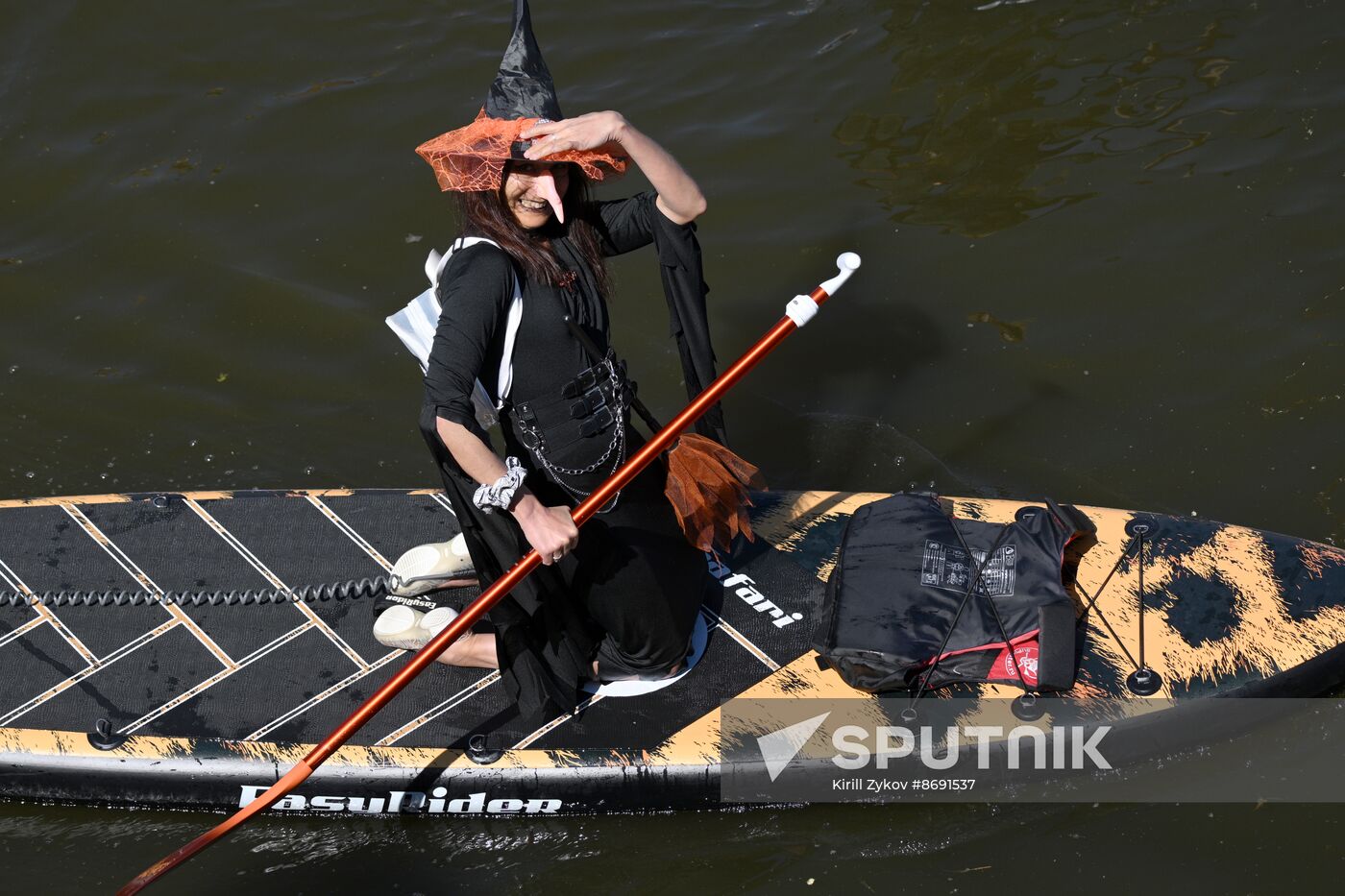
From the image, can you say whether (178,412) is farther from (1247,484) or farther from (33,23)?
(1247,484)

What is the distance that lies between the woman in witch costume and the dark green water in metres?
0.73

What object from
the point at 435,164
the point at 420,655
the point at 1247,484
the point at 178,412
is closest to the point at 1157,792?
the point at 1247,484

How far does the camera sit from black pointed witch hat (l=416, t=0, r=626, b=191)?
338 cm

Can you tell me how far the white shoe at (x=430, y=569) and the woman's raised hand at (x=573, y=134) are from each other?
1.82 metres

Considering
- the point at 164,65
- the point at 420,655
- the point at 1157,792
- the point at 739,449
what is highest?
the point at 164,65

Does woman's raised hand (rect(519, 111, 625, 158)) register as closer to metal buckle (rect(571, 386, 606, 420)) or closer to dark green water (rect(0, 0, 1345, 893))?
metal buckle (rect(571, 386, 606, 420))

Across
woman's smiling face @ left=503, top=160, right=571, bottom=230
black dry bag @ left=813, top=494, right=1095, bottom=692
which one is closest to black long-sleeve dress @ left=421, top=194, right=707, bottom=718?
woman's smiling face @ left=503, top=160, right=571, bottom=230

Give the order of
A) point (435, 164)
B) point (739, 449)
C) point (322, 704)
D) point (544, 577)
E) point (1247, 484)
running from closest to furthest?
1. point (435, 164)
2. point (544, 577)
3. point (322, 704)
4. point (1247, 484)
5. point (739, 449)

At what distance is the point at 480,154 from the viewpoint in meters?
3.36

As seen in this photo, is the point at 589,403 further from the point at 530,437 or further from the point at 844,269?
the point at 844,269

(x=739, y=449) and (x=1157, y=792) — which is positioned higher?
(x=739, y=449)

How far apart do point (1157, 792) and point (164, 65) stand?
23.3 feet

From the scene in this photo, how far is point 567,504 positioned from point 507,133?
1.18m

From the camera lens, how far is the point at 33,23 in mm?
8570
